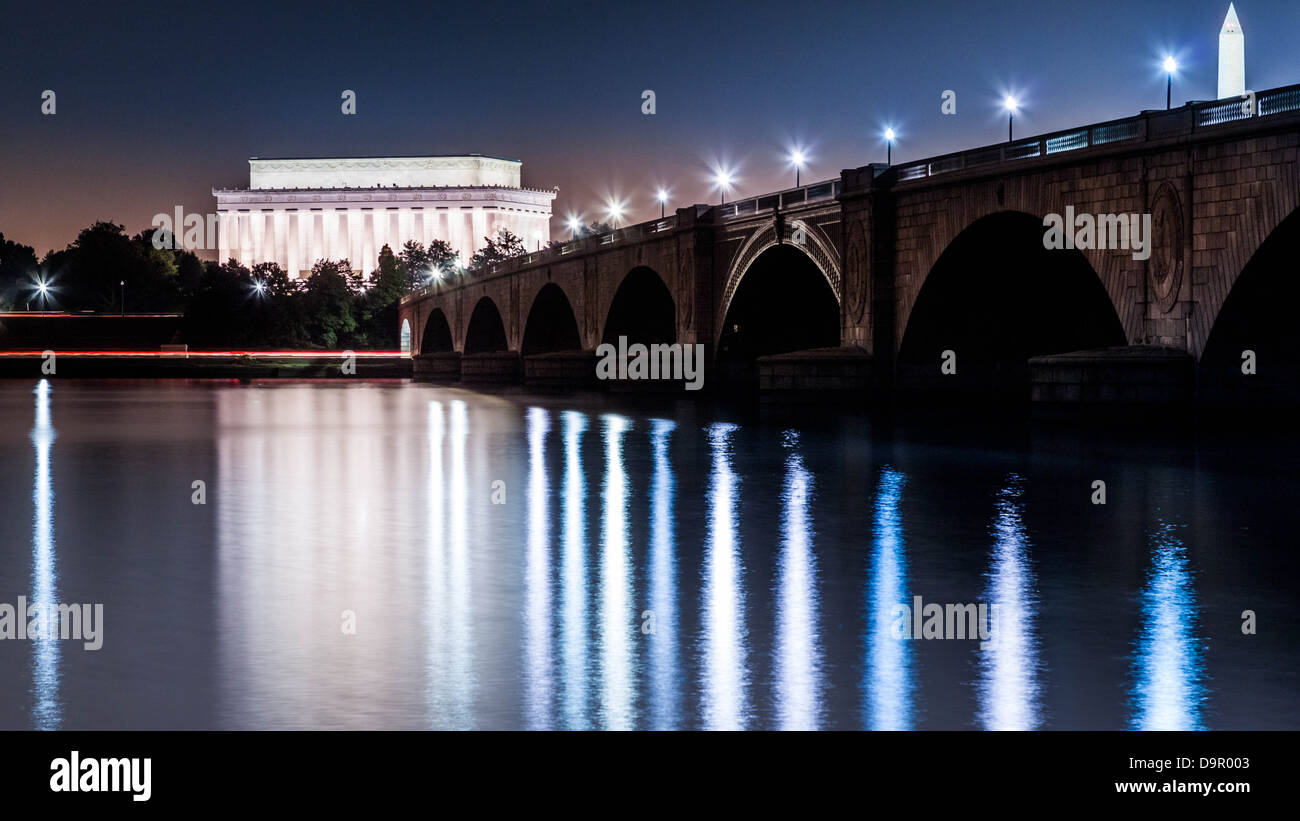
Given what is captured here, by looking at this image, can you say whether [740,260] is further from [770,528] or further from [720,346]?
[770,528]

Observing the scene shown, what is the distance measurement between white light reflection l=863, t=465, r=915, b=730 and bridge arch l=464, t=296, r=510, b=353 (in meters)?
101

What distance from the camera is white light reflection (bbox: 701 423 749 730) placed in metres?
9.09

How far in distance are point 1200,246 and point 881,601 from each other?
25.3 metres

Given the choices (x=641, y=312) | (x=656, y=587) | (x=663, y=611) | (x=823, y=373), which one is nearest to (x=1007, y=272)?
(x=823, y=373)

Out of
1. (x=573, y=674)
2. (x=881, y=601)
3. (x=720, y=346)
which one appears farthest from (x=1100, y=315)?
(x=573, y=674)

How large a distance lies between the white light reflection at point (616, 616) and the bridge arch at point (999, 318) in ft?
88.7

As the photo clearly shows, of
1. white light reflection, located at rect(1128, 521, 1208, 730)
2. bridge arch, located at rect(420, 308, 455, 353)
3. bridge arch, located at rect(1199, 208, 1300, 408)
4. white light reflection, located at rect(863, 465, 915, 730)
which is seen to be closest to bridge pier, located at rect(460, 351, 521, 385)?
bridge arch, located at rect(420, 308, 455, 353)

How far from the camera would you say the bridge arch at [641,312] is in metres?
77.7

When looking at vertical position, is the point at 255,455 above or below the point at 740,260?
below

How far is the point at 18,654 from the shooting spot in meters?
10.9

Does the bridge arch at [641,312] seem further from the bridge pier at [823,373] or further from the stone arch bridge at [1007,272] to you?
the bridge pier at [823,373]

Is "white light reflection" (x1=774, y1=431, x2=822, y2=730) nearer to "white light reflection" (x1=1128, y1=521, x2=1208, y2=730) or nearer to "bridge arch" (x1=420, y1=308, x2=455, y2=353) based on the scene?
"white light reflection" (x1=1128, y1=521, x2=1208, y2=730)

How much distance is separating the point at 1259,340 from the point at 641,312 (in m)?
48.6

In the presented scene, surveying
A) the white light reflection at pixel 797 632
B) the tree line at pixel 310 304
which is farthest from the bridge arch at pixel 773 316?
the tree line at pixel 310 304
